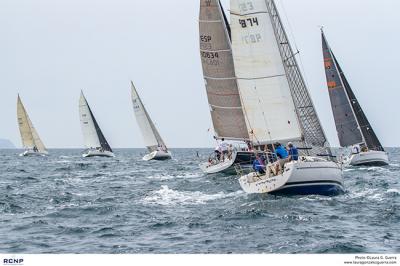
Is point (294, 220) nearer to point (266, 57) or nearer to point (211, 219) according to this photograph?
point (211, 219)

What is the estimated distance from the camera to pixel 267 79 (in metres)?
25.2

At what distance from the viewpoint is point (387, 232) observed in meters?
15.0

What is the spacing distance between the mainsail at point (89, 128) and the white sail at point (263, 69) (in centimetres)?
5780

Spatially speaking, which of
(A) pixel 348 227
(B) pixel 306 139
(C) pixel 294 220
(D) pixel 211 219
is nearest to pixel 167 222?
(D) pixel 211 219

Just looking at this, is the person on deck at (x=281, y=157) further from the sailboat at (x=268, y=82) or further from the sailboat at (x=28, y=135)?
the sailboat at (x=28, y=135)

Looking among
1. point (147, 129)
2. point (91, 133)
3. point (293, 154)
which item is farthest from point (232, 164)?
point (91, 133)

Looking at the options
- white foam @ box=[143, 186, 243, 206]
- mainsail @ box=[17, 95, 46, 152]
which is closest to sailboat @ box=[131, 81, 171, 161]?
mainsail @ box=[17, 95, 46, 152]

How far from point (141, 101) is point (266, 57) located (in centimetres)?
4808

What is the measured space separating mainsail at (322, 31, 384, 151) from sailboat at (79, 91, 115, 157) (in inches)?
1636

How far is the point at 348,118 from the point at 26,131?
57.0 meters

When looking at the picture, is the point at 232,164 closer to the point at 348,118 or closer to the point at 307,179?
the point at 348,118

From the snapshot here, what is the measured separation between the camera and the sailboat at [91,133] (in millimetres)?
82125

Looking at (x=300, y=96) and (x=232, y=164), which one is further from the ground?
(x=300, y=96)
